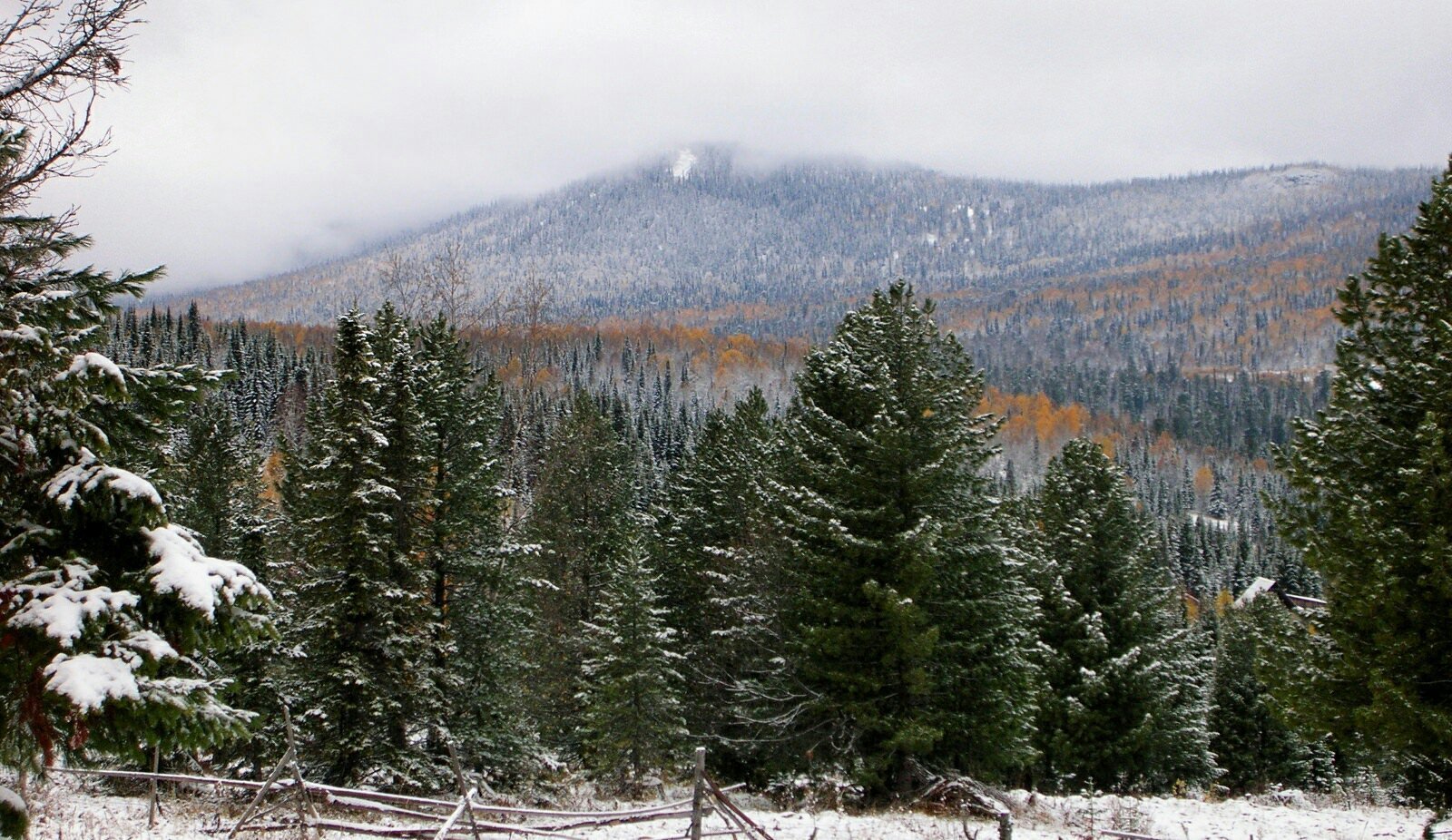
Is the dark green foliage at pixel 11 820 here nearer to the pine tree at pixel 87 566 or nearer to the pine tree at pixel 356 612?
the pine tree at pixel 87 566

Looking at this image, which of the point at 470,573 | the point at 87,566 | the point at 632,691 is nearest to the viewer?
the point at 87,566

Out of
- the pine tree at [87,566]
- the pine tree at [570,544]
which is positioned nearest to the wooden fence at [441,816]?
the pine tree at [87,566]

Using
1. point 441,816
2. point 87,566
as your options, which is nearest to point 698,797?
point 441,816

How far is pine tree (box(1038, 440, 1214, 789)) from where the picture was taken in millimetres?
23547

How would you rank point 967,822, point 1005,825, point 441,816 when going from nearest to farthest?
point 1005,825 → point 441,816 → point 967,822

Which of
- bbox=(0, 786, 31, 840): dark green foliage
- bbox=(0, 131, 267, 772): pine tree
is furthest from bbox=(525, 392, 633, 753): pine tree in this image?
bbox=(0, 786, 31, 840): dark green foliage

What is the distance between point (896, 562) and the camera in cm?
1638

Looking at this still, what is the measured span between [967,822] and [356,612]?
13066 millimetres

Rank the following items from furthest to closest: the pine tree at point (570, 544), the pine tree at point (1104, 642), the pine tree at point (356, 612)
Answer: the pine tree at point (570, 544), the pine tree at point (1104, 642), the pine tree at point (356, 612)

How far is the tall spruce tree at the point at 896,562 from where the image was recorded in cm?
1620

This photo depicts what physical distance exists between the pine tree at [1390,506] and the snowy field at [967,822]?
154cm

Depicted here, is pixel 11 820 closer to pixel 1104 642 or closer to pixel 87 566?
pixel 87 566

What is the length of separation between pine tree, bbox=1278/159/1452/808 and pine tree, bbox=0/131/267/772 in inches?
547

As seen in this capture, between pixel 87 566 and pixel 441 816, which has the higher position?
pixel 87 566
